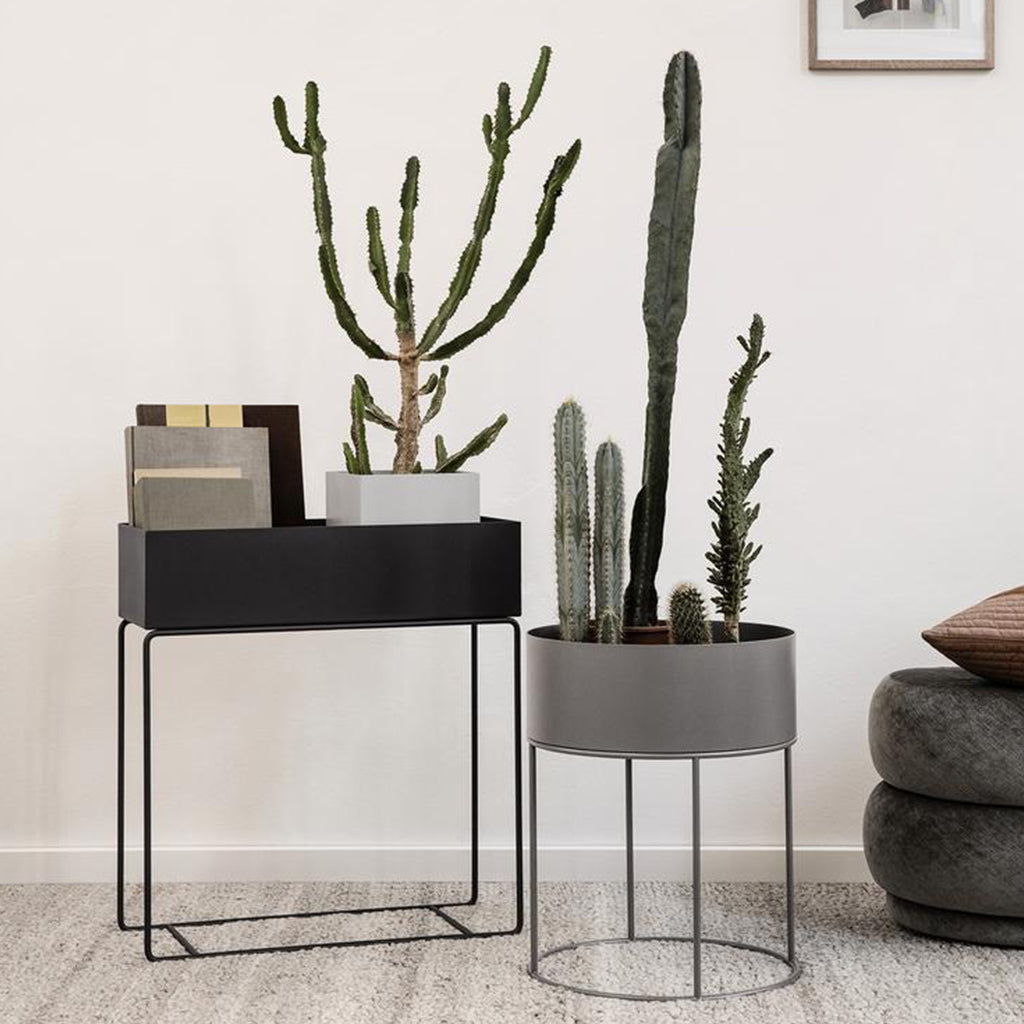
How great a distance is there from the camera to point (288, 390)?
2.40 m

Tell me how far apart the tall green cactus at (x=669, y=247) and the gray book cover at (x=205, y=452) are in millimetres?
533

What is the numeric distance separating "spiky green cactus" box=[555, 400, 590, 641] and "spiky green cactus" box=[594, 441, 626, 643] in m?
0.02

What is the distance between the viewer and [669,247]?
1897 millimetres

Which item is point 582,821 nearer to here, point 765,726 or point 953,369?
point 765,726

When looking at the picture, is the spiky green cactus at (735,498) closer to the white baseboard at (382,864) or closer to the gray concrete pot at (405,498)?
the gray concrete pot at (405,498)

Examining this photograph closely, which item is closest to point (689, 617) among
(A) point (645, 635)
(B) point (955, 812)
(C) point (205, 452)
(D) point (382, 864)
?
(A) point (645, 635)

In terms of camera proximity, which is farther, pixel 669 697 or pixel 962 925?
pixel 962 925

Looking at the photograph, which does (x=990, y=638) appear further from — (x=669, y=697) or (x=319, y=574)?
(x=319, y=574)

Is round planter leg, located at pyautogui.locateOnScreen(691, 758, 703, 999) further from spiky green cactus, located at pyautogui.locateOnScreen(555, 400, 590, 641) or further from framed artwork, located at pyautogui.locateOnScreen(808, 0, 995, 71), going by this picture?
framed artwork, located at pyautogui.locateOnScreen(808, 0, 995, 71)

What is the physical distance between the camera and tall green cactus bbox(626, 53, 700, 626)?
1.90 meters

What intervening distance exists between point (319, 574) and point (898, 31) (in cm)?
126

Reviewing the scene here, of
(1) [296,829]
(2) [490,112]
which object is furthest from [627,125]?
(1) [296,829]

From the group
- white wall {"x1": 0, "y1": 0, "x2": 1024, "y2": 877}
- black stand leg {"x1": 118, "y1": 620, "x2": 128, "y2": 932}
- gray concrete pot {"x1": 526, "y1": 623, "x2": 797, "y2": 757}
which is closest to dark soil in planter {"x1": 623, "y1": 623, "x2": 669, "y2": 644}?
gray concrete pot {"x1": 526, "y1": 623, "x2": 797, "y2": 757}

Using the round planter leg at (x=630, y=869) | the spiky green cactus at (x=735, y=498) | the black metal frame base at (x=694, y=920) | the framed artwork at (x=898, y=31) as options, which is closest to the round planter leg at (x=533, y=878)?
the black metal frame base at (x=694, y=920)
